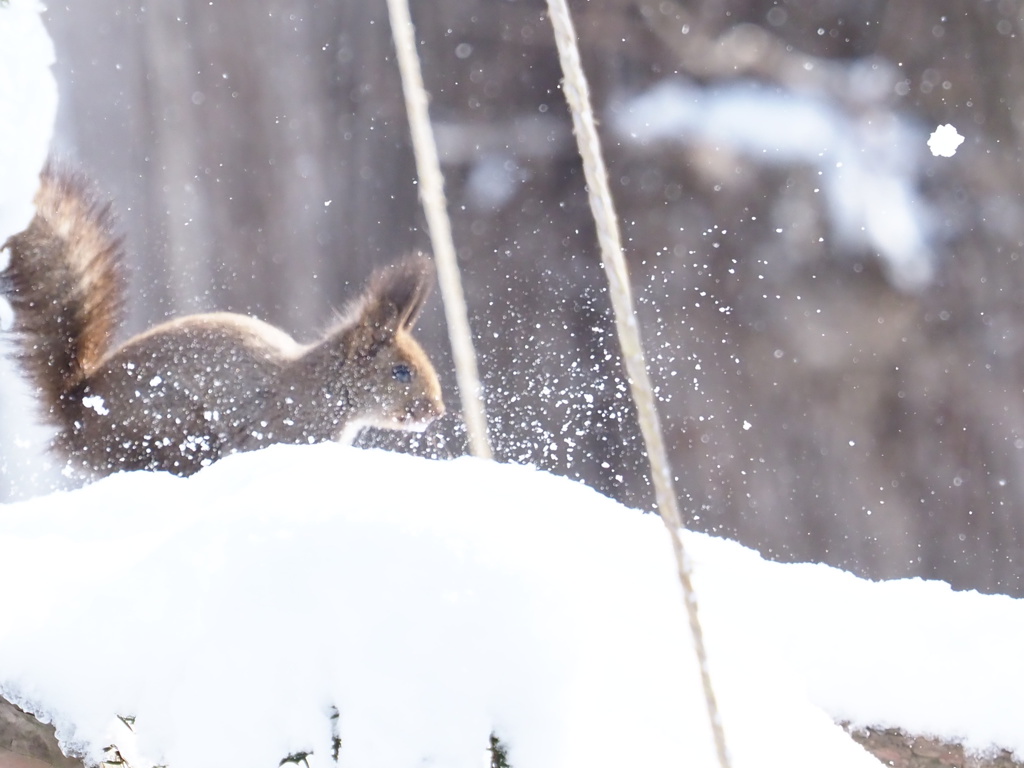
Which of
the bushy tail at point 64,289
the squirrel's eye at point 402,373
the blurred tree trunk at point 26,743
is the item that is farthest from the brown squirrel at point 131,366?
the blurred tree trunk at point 26,743

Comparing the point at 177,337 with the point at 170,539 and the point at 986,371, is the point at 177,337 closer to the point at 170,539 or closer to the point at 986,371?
the point at 170,539

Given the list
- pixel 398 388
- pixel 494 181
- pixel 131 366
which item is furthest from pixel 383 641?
pixel 494 181

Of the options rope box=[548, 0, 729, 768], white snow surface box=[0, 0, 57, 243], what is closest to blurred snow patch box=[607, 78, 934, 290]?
white snow surface box=[0, 0, 57, 243]

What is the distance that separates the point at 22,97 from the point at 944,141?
3.69 metres

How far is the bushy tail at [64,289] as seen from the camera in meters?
2.47

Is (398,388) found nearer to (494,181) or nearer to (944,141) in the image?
(494,181)

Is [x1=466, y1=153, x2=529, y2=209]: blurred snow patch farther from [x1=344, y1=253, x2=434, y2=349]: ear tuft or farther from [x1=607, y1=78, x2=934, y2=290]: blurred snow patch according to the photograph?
[x1=344, y1=253, x2=434, y2=349]: ear tuft

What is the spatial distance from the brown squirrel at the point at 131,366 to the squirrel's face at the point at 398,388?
0.09 meters

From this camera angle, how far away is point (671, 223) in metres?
4.68

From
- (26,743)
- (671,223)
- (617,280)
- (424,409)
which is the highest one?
(671,223)

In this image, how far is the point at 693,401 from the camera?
460 centimetres

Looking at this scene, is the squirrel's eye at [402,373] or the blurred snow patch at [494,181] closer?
the squirrel's eye at [402,373]

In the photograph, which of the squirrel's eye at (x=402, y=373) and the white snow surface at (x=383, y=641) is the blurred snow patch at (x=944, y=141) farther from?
the white snow surface at (x=383, y=641)

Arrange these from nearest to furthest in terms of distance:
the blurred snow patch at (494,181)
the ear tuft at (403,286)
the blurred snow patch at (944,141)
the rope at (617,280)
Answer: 1. the rope at (617,280)
2. the ear tuft at (403,286)
3. the blurred snow patch at (944,141)
4. the blurred snow patch at (494,181)
